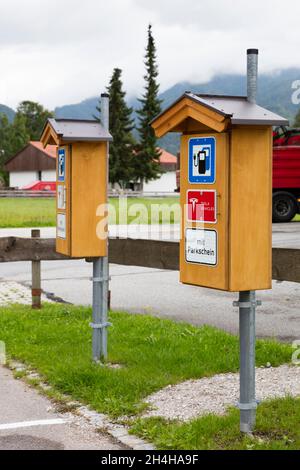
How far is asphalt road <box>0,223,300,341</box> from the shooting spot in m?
9.12

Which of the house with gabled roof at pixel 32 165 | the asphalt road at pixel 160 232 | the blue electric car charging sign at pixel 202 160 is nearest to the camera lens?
the blue electric car charging sign at pixel 202 160

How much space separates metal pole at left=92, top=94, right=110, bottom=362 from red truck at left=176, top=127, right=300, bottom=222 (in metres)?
17.0

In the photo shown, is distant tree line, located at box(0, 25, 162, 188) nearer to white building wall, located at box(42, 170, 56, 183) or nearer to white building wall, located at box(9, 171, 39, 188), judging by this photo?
white building wall, located at box(42, 170, 56, 183)

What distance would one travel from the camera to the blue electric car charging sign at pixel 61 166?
22.1 ft

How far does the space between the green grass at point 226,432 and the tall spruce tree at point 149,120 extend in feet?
242

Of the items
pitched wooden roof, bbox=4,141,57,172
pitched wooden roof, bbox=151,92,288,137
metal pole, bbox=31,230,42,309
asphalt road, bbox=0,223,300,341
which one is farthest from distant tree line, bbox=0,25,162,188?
pitched wooden roof, bbox=151,92,288,137

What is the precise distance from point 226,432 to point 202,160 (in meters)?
1.67

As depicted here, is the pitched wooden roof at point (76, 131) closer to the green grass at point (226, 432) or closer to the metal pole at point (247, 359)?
the metal pole at point (247, 359)

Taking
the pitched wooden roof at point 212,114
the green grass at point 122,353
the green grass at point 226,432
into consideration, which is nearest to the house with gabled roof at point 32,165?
the green grass at point 122,353

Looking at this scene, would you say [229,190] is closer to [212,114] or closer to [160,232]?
[212,114]

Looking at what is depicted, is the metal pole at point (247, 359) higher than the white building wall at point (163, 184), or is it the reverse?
the white building wall at point (163, 184)
